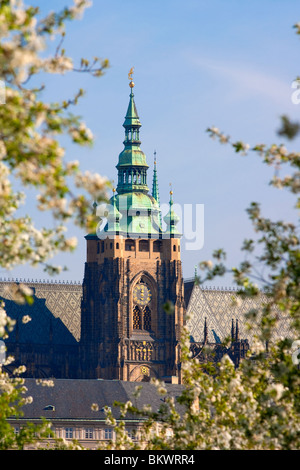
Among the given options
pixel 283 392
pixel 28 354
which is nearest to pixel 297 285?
pixel 283 392

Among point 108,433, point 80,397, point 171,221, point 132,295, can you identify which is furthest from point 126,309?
Result: point 108,433

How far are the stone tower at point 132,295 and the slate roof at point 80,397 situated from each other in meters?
13.7

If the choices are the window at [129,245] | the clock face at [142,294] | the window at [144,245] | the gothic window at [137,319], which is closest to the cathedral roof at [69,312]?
the gothic window at [137,319]

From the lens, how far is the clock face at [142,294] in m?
172

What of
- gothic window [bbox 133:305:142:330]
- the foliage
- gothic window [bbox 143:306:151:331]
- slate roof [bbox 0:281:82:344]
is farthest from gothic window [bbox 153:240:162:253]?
the foliage

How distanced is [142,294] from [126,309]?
3791 mm

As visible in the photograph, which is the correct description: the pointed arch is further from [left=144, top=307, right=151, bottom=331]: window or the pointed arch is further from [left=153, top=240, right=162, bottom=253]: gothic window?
[left=153, top=240, right=162, bottom=253]: gothic window

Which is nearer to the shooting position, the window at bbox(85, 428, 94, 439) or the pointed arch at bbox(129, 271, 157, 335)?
the window at bbox(85, 428, 94, 439)

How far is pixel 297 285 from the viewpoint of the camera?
28062 millimetres

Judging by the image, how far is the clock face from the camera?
17212 centimetres

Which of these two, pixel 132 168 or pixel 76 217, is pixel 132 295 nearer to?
pixel 132 168

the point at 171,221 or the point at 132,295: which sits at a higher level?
the point at 171,221

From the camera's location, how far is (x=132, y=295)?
171000mm
